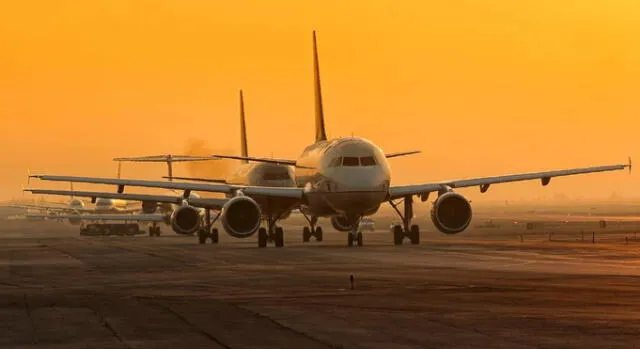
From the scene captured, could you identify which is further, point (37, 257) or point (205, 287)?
point (37, 257)

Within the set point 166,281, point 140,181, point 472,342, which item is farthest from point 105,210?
point 472,342

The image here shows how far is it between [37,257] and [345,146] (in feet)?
48.8

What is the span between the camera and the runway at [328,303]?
20109 mm

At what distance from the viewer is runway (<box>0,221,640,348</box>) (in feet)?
66.0

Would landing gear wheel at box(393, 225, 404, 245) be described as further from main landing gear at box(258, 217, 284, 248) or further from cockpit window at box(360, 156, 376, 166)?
cockpit window at box(360, 156, 376, 166)

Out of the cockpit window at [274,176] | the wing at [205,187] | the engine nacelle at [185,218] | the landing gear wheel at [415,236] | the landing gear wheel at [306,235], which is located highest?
the cockpit window at [274,176]

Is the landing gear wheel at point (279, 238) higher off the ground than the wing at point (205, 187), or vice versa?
the wing at point (205, 187)

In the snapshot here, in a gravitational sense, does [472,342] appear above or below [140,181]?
below

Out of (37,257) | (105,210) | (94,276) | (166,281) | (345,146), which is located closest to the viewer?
(166,281)

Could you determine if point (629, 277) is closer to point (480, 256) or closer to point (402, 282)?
point (402, 282)

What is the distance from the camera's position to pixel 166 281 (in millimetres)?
35219

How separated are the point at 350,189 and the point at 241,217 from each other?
5279 millimetres

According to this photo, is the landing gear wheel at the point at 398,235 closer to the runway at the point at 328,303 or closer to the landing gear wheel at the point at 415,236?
the landing gear wheel at the point at 415,236

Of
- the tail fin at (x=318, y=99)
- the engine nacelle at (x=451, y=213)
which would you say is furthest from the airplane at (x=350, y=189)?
the tail fin at (x=318, y=99)
